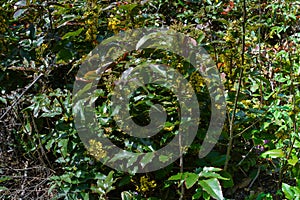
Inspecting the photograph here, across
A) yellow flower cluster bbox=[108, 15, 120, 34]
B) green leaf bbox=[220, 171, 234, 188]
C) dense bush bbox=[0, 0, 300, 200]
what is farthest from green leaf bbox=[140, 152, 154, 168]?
yellow flower cluster bbox=[108, 15, 120, 34]

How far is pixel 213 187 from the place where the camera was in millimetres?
1768

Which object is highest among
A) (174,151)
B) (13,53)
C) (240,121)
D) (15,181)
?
(13,53)

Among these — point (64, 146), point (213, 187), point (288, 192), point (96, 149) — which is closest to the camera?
point (213, 187)

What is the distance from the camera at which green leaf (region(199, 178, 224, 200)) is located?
5.67 feet

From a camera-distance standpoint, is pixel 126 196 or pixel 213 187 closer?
pixel 213 187

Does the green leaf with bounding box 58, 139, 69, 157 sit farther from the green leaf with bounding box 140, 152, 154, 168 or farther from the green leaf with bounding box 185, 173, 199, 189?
the green leaf with bounding box 185, 173, 199, 189

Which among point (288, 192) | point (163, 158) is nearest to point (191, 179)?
point (163, 158)

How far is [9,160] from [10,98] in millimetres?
458

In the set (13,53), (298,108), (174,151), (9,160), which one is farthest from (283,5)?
(9,160)

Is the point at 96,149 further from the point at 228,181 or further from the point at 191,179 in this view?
the point at 228,181

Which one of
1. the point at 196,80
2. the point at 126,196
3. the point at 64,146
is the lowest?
the point at 126,196

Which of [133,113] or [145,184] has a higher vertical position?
[133,113]

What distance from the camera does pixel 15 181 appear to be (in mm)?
2561

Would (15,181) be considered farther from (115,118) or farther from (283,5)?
(283,5)
